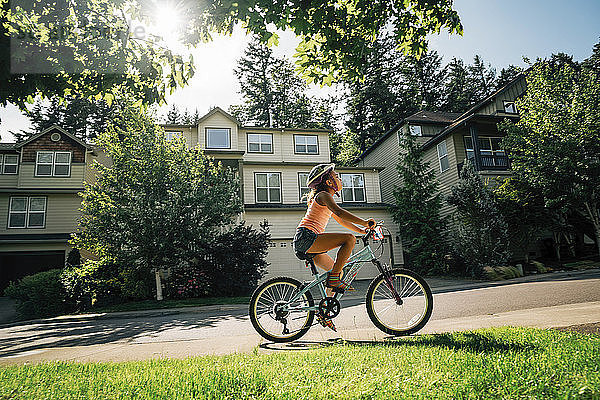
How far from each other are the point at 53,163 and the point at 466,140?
87.5 ft

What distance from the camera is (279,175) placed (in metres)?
26.6

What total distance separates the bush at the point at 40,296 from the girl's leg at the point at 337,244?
15135 mm

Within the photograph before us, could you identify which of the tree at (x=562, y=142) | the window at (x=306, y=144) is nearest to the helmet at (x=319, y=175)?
the tree at (x=562, y=142)

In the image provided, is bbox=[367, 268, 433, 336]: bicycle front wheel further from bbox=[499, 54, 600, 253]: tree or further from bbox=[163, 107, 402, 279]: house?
bbox=[163, 107, 402, 279]: house

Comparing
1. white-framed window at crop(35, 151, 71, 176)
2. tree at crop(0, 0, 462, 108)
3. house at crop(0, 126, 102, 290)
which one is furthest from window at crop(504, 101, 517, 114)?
white-framed window at crop(35, 151, 71, 176)

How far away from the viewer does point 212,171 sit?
18.5 meters

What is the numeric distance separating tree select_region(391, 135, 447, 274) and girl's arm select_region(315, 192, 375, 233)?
18.2 metres

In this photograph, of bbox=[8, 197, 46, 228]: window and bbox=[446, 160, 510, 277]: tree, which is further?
bbox=[8, 197, 46, 228]: window

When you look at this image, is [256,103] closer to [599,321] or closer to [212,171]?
[212,171]

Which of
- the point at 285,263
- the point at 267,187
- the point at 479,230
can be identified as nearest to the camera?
the point at 479,230

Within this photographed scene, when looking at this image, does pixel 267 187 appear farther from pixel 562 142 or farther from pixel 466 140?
pixel 562 142

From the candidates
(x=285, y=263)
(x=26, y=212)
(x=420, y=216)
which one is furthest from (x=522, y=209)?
(x=26, y=212)

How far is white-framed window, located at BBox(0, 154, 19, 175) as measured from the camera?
25750 millimetres

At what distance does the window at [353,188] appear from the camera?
27.2 meters
